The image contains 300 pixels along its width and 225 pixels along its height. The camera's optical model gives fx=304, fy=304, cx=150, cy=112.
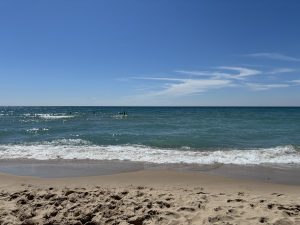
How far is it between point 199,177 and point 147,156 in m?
4.00

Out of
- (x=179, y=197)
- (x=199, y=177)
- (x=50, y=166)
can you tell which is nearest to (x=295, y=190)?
(x=199, y=177)

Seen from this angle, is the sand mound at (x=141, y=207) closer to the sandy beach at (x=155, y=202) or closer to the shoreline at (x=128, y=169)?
the sandy beach at (x=155, y=202)

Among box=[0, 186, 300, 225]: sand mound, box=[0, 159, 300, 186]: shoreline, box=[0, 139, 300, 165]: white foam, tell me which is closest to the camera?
box=[0, 186, 300, 225]: sand mound

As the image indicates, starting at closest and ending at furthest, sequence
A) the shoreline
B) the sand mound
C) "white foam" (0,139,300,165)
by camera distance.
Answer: the sand mound → the shoreline → "white foam" (0,139,300,165)

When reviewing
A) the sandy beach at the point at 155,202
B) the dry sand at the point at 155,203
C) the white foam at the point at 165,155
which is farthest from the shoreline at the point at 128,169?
the dry sand at the point at 155,203

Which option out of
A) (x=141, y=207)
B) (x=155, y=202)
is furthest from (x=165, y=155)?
(x=141, y=207)

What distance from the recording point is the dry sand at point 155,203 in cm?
514

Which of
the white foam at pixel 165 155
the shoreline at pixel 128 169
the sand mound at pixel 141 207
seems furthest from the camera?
the white foam at pixel 165 155

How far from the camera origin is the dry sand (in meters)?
5.14

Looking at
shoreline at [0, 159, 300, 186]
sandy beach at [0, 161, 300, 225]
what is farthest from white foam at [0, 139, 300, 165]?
sandy beach at [0, 161, 300, 225]

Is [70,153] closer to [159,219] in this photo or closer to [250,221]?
[159,219]

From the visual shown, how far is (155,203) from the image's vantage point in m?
5.90

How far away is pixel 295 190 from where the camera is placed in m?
7.54

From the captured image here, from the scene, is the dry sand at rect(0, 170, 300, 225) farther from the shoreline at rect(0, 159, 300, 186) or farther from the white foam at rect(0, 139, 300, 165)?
the white foam at rect(0, 139, 300, 165)
